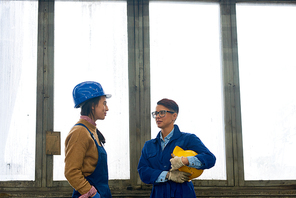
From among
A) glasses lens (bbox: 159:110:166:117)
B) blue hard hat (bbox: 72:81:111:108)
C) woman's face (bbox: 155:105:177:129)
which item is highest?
blue hard hat (bbox: 72:81:111:108)

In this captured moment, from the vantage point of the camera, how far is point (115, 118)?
3.06 meters

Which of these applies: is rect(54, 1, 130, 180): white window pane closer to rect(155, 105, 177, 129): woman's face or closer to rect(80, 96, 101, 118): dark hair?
rect(155, 105, 177, 129): woman's face

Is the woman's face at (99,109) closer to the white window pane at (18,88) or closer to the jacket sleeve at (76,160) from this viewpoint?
the jacket sleeve at (76,160)

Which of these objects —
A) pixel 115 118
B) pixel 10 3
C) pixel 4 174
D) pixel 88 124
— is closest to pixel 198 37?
pixel 115 118

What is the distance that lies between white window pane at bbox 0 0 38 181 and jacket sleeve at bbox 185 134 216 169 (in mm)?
1845

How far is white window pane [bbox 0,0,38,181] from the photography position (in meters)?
2.94

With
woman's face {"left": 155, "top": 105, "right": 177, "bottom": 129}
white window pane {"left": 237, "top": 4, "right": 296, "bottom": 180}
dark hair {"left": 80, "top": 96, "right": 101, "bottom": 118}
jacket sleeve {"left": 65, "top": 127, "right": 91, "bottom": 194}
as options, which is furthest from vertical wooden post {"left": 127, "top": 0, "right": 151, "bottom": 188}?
jacket sleeve {"left": 65, "top": 127, "right": 91, "bottom": 194}

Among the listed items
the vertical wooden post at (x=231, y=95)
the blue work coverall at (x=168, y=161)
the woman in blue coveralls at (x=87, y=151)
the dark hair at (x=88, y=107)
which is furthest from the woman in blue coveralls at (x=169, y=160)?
the vertical wooden post at (x=231, y=95)

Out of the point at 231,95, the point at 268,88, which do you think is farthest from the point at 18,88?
the point at 268,88

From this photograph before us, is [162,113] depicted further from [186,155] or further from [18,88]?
[18,88]

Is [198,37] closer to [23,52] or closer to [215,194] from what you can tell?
[215,194]

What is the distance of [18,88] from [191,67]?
6.41 ft

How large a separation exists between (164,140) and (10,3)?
243cm

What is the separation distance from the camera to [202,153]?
1.91 m
